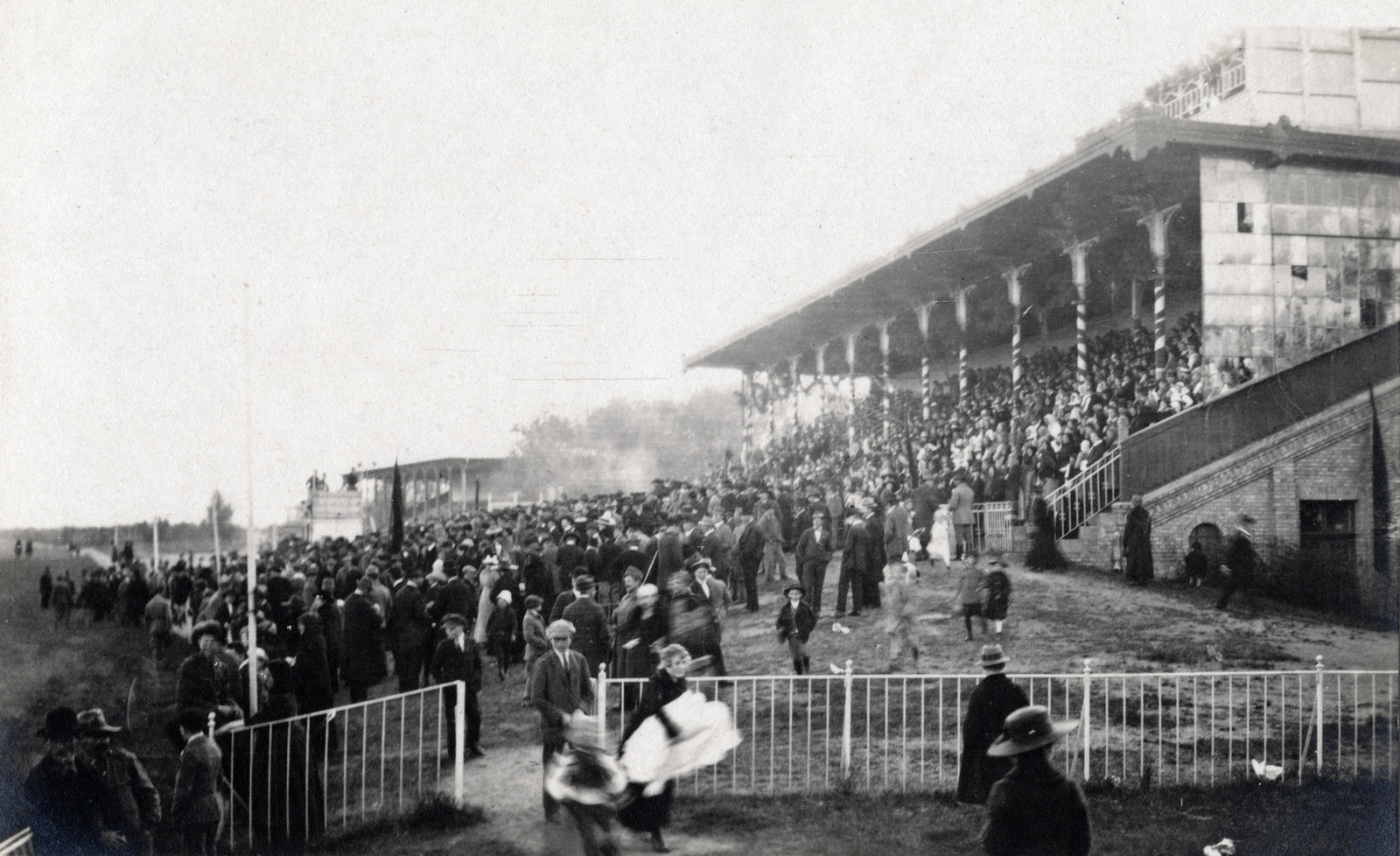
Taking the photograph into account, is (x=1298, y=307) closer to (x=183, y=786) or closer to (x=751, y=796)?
(x=751, y=796)

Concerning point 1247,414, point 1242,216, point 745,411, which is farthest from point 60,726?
point 1242,216

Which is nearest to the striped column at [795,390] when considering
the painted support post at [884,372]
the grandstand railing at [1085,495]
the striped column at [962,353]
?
the painted support post at [884,372]

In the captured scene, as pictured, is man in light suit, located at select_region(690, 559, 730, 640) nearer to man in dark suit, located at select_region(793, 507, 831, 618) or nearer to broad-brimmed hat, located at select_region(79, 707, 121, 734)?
man in dark suit, located at select_region(793, 507, 831, 618)

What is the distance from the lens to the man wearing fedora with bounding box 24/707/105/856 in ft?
18.4

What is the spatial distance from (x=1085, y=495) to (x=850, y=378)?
1.74 m

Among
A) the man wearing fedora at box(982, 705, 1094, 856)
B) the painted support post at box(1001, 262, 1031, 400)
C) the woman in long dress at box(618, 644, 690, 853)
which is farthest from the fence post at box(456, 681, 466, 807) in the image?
the painted support post at box(1001, 262, 1031, 400)

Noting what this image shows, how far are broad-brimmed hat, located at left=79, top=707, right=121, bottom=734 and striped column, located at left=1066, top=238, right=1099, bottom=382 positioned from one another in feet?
20.7

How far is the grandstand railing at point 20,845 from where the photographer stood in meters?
A: 5.82

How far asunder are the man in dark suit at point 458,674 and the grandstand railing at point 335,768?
0.06 feet

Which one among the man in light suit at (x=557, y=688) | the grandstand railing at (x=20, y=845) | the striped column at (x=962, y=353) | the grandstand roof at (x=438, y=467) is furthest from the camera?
the striped column at (x=962, y=353)

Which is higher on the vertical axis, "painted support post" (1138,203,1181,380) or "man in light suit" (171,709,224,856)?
"painted support post" (1138,203,1181,380)

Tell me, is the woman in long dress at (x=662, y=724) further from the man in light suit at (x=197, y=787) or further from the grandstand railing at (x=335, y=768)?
the man in light suit at (x=197, y=787)

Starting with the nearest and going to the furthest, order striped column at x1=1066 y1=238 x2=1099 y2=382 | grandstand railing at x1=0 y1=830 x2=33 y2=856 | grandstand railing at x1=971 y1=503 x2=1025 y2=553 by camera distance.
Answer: grandstand railing at x1=0 y1=830 x2=33 y2=856 → grandstand railing at x1=971 y1=503 x2=1025 y2=553 → striped column at x1=1066 y1=238 x2=1099 y2=382

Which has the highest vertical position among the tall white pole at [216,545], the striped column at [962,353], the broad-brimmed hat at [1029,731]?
the striped column at [962,353]
